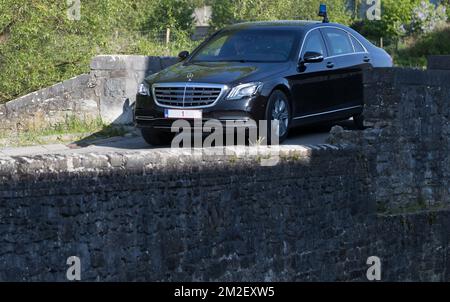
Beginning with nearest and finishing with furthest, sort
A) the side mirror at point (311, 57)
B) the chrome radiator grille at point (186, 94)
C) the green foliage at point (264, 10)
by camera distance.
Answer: the chrome radiator grille at point (186, 94), the side mirror at point (311, 57), the green foliage at point (264, 10)

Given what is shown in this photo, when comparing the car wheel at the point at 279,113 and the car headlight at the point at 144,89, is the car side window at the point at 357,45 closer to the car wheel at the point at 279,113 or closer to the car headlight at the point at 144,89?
the car wheel at the point at 279,113

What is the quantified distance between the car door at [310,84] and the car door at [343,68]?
0.15 meters

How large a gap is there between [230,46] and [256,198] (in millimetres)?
4413

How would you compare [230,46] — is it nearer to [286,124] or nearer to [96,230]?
[286,124]

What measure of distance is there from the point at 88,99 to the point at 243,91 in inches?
179

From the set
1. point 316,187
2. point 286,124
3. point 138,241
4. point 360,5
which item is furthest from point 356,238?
point 360,5

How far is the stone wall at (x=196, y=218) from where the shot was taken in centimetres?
748

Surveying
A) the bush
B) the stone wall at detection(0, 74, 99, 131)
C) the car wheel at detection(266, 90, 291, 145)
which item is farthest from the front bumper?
the bush

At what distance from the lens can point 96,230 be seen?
7.96 meters

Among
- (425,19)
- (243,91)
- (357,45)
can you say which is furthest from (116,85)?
(425,19)

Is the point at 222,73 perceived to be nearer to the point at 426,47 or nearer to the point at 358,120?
the point at 358,120

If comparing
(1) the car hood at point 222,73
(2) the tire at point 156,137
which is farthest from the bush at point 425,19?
(2) the tire at point 156,137

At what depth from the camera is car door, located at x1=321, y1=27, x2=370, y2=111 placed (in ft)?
45.0

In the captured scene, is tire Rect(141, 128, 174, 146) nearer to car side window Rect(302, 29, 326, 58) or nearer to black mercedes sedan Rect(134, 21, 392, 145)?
black mercedes sedan Rect(134, 21, 392, 145)
